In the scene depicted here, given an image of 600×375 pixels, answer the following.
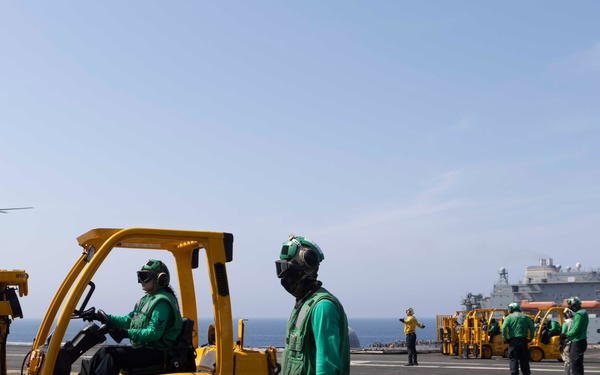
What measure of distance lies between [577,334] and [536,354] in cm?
1159

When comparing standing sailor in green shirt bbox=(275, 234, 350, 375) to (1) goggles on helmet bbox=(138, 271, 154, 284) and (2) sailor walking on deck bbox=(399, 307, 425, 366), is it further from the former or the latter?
(2) sailor walking on deck bbox=(399, 307, 425, 366)

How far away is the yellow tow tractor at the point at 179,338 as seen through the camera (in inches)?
239

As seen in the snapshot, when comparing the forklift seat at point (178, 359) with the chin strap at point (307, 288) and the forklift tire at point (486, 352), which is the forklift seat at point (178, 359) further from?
the forklift tire at point (486, 352)

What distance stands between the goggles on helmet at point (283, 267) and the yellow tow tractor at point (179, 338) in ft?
5.98

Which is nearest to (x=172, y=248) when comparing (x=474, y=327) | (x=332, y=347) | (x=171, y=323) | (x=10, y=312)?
(x=171, y=323)

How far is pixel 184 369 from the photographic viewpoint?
685 centimetres

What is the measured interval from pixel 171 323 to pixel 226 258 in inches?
33.5

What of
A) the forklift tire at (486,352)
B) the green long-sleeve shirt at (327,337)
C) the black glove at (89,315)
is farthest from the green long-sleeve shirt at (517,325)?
the green long-sleeve shirt at (327,337)

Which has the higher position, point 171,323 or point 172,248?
point 172,248

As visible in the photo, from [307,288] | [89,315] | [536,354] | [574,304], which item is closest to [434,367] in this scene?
[536,354]

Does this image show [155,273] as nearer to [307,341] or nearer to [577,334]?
[307,341]

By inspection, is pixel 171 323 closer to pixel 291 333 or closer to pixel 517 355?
pixel 291 333

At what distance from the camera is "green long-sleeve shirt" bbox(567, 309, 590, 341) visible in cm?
1330

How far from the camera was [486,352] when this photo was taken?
977 inches
